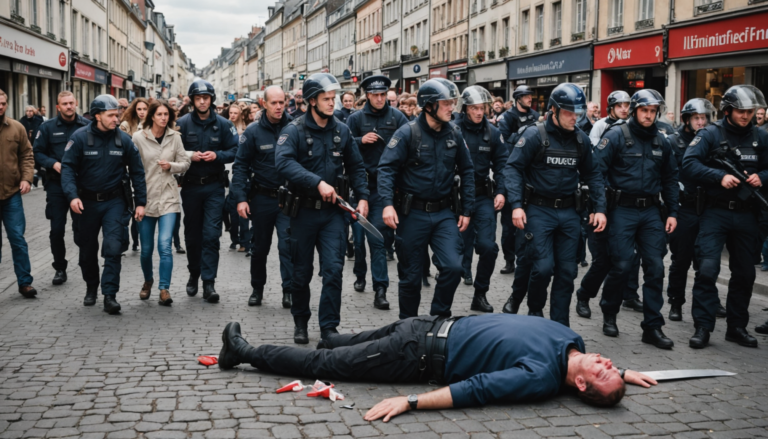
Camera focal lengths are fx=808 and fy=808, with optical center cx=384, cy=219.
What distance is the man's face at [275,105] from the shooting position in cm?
802

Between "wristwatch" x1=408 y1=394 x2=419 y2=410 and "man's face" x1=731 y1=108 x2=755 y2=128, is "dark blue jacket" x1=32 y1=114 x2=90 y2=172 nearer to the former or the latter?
"wristwatch" x1=408 y1=394 x2=419 y2=410

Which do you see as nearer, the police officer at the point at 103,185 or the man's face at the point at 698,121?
the police officer at the point at 103,185

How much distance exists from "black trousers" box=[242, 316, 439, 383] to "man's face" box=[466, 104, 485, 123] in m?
3.51

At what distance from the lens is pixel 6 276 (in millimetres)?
9281

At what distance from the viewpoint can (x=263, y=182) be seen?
8008 millimetres

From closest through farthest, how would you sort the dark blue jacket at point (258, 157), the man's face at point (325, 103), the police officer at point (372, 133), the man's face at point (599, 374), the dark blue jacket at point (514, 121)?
the man's face at point (599, 374)
the man's face at point (325, 103)
the dark blue jacket at point (258, 157)
the police officer at point (372, 133)
the dark blue jacket at point (514, 121)

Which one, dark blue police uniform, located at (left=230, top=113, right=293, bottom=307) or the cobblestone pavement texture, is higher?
dark blue police uniform, located at (left=230, top=113, right=293, bottom=307)

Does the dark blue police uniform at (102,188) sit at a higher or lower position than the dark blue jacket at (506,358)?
higher

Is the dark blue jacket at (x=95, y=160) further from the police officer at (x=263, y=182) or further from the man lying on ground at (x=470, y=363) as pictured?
the man lying on ground at (x=470, y=363)

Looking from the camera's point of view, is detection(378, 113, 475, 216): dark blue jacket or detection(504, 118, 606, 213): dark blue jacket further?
detection(504, 118, 606, 213): dark blue jacket

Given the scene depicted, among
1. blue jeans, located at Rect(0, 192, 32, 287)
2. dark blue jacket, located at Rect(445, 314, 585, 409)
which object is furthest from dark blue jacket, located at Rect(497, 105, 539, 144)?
dark blue jacket, located at Rect(445, 314, 585, 409)

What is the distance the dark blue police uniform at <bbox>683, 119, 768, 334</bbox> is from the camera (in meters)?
6.74

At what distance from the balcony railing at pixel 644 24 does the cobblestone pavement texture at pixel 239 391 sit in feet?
61.2

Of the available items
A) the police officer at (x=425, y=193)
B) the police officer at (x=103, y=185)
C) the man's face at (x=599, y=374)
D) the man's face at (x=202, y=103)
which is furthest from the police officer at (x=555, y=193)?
the police officer at (x=103, y=185)
